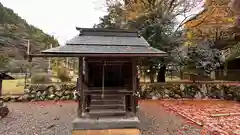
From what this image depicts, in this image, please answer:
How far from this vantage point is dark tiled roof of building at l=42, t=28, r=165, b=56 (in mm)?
4383

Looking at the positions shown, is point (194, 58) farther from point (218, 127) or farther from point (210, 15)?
point (218, 127)

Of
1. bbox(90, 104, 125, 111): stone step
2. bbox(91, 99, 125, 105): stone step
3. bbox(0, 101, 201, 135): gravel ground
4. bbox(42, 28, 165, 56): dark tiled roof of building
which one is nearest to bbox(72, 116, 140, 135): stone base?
bbox(0, 101, 201, 135): gravel ground

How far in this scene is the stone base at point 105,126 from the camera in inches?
180

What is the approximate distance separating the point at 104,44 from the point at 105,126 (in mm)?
2265

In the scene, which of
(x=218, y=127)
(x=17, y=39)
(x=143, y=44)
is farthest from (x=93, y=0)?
(x=17, y=39)

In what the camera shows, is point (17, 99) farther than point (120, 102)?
Yes

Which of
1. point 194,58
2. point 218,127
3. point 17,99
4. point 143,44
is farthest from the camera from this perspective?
point 194,58

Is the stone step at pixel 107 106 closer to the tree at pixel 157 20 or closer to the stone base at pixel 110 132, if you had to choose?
the stone base at pixel 110 132

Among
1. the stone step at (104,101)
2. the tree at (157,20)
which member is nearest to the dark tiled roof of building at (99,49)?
the stone step at (104,101)

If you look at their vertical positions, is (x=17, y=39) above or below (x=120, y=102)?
above

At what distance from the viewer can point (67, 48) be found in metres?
4.47

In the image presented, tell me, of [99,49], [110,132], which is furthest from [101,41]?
[110,132]

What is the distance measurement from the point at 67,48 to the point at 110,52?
43.6 inches

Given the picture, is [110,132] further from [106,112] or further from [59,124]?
[59,124]
